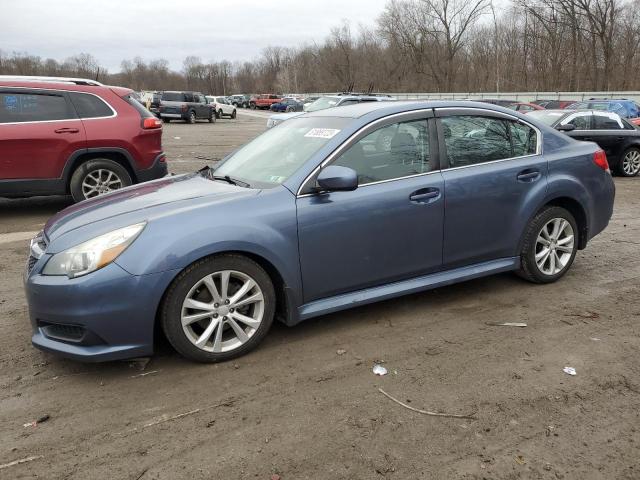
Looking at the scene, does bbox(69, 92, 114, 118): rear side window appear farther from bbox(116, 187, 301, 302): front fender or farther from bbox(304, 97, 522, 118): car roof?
bbox(116, 187, 301, 302): front fender

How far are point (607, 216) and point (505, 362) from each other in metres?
2.43

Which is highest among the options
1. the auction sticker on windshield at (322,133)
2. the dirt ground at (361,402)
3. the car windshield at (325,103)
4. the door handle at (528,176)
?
the car windshield at (325,103)

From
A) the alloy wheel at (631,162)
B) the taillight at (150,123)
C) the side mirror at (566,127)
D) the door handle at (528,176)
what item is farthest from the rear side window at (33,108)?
the alloy wheel at (631,162)

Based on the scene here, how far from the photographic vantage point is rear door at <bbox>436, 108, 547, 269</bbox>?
13.5ft

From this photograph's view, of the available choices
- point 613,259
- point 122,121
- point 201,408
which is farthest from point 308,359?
point 122,121

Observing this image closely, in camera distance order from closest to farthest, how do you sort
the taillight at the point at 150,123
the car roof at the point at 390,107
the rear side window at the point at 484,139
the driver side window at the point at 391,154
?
the driver side window at the point at 391,154 → the car roof at the point at 390,107 → the rear side window at the point at 484,139 → the taillight at the point at 150,123

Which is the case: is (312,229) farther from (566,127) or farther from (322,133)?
(566,127)

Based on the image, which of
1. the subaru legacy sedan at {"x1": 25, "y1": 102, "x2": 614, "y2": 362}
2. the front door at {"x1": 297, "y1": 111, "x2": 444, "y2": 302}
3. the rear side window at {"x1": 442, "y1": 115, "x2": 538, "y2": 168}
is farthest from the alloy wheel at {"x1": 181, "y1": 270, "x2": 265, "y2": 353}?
the rear side window at {"x1": 442, "y1": 115, "x2": 538, "y2": 168}

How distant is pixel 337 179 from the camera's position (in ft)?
11.4

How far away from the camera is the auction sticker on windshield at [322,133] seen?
12.8 feet

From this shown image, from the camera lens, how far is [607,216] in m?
5.03

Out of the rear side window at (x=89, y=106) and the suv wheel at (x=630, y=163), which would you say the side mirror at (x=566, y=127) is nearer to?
the suv wheel at (x=630, y=163)

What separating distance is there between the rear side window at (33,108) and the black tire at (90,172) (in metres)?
0.71

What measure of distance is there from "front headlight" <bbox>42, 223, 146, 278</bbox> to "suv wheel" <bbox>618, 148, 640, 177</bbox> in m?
12.4
